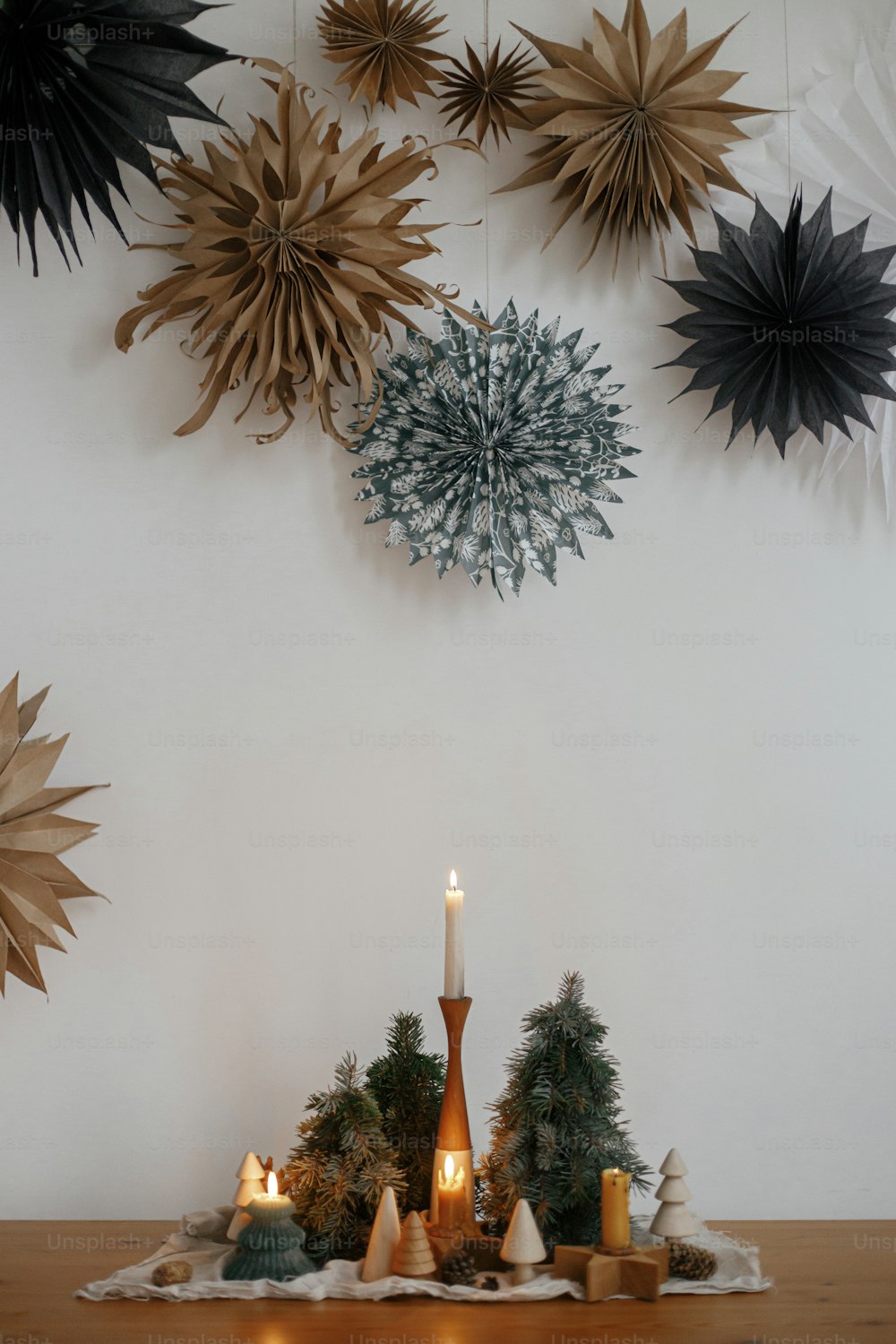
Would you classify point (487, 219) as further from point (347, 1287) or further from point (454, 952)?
point (347, 1287)

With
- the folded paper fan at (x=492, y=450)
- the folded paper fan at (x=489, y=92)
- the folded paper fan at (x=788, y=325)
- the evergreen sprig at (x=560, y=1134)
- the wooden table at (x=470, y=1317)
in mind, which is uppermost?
the folded paper fan at (x=489, y=92)

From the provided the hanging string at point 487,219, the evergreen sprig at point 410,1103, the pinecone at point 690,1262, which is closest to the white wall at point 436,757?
the hanging string at point 487,219

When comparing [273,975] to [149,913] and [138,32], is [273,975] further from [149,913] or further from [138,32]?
[138,32]

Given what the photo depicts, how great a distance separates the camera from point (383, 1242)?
0.95 meters

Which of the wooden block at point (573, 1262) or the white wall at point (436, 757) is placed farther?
the white wall at point (436, 757)

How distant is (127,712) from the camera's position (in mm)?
1199

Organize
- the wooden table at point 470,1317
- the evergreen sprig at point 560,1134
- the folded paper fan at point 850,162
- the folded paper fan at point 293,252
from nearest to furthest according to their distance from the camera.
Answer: the wooden table at point 470,1317
the evergreen sprig at point 560,1134
the folded paper fan at point 293,252
the folded paper fan at point 850,162

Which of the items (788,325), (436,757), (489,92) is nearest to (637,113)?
(489,92)

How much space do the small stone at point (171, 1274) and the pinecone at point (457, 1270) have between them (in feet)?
0.73

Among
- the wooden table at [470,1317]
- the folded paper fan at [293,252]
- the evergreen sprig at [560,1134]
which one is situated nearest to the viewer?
the wooden table at [470,1317]

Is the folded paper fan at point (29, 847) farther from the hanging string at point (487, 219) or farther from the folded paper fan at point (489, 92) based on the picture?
the folded paper fan at point (489, 92)

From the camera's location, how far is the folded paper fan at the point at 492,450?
1.17 m

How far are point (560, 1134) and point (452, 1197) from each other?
11 centimetres

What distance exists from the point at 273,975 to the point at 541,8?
1.11 meters
